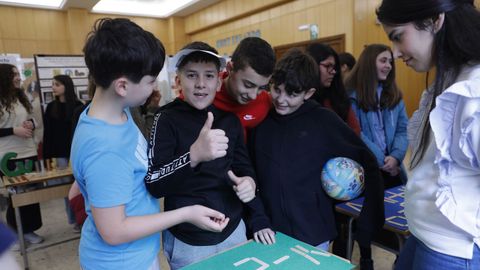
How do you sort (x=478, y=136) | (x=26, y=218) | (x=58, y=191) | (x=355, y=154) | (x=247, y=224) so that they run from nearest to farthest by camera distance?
(x=478, y=136)
(x=247, y=224)
(x=355, y=154)
(x=58, y=191)
(x=26, y=218)

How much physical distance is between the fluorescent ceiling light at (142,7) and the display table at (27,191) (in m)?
6.72

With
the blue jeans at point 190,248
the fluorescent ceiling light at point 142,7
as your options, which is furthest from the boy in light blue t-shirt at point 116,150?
the fluorescent ceiling light at point 142,7

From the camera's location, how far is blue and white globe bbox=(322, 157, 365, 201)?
4.71 feet

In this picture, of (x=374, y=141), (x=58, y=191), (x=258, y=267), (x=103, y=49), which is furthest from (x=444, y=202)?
(x=58, y=191)

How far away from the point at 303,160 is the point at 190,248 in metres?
0.64

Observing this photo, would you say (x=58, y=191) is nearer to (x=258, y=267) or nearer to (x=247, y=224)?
(x=247, y=224)

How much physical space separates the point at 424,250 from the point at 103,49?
1.06 meters

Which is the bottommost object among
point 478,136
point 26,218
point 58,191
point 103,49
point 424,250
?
point 26,218

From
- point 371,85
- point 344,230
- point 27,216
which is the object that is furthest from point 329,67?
point 27,216

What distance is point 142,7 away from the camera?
29.9 ft

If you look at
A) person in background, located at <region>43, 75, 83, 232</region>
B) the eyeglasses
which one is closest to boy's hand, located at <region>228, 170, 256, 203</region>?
the eyeglasses

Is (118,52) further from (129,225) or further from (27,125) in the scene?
(27,125)

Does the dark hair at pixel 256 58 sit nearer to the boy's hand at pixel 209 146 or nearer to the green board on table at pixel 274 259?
the boy's hand at pixel 209 146

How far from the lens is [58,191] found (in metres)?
2.90
